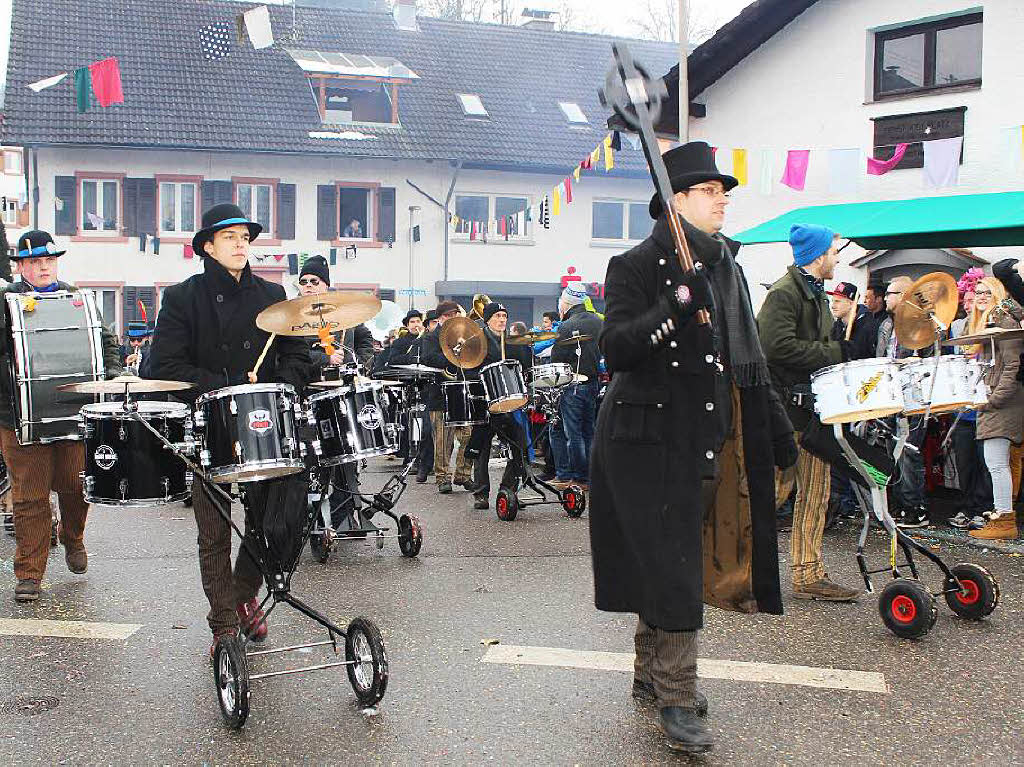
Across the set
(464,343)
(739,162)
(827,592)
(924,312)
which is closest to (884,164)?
(739,162)

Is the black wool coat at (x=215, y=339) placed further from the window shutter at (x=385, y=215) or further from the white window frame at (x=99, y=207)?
the window shutter at (x=385, y=215)

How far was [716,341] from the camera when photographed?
194 inches

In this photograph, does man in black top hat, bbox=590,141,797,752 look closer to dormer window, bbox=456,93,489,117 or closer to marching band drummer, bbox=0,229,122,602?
marching band drummer, bbox=0,229,122,602

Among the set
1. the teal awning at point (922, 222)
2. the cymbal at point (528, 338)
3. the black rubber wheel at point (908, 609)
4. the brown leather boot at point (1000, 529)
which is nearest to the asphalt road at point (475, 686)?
the black rubber wheel at point (908, 609)

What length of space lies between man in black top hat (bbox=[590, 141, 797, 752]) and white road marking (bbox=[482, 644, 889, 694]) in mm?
668

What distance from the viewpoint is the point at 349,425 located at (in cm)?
608

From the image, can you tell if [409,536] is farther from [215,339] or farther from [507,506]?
[215,339]

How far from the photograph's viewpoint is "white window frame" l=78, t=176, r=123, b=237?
33.4m

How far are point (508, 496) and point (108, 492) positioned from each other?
495 cm

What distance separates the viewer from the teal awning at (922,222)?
36.4 ft

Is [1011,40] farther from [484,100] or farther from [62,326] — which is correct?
[484,100]

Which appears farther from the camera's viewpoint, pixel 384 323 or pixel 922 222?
pixel 384 323

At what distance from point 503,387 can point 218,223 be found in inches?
205

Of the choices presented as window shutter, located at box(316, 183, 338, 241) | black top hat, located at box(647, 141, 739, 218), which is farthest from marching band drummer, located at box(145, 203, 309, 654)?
window shutter, located at box(316, 183, 338, 241)
